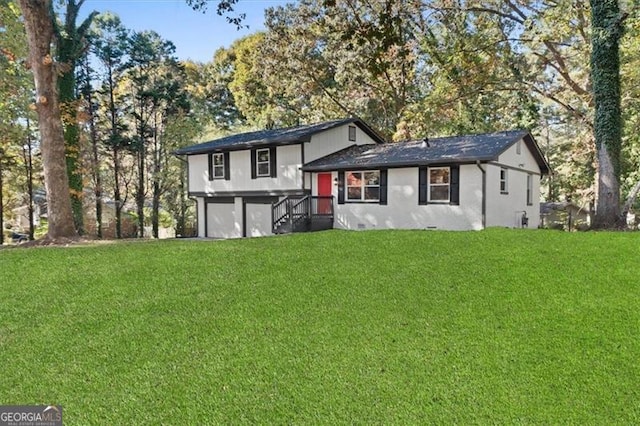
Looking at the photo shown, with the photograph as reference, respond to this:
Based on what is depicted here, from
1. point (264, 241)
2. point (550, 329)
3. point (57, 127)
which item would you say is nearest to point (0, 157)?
point (57, 127)

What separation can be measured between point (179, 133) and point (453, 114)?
15.7 m

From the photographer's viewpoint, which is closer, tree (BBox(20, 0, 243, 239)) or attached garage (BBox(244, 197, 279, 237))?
tree (BBox(20, 0, 243, 239))

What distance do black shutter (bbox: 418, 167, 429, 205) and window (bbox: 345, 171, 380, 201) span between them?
59.7 inches

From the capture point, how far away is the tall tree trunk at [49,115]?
31.5 feet

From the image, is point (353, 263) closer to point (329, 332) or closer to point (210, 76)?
point (329, 332)

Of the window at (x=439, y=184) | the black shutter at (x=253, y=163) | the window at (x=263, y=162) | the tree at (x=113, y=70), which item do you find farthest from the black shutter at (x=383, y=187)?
the tree at (x=113, y=70)

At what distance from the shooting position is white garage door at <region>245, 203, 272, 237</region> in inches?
656

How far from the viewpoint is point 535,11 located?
52.0 ft

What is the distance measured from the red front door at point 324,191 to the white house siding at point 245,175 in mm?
784

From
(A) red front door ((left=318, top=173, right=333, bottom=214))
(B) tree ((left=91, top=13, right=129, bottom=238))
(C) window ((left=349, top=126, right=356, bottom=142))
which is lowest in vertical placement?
(A) red front door ((left=318, top=173, right=333, bottom=214))

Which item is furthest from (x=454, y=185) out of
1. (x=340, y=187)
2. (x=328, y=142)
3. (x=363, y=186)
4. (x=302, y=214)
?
(x=328, y=142)

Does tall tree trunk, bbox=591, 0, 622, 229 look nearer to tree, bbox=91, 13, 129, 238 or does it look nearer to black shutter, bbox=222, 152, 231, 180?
black shutter, bbox=222, 152, 231, 180

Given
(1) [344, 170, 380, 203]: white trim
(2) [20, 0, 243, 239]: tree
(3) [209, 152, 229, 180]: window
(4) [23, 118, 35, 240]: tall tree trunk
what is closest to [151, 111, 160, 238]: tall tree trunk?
(4) [23, 118, 35, 240]: tall tree trunk

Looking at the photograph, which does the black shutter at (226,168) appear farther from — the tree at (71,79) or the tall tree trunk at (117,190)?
the tall tree trunk at (117,190)
